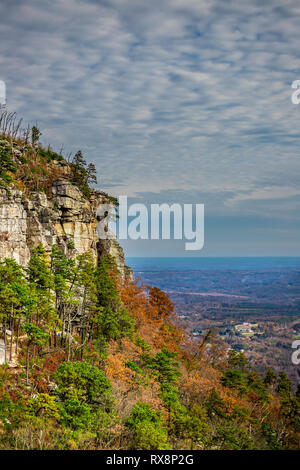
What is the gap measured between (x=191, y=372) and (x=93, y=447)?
84.1ft

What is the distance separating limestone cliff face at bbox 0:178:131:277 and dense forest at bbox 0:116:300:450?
2.11 m

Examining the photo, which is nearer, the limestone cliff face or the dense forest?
the dense forest

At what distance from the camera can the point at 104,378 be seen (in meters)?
19.3

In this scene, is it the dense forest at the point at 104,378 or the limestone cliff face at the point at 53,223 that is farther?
the limestone cliff face at the point at 53,223

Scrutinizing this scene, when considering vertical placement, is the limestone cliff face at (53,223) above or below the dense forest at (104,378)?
above

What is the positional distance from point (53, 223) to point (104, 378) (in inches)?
1162

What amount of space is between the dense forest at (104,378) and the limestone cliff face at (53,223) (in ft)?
6.91

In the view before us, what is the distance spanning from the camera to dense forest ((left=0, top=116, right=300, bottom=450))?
17.1 m

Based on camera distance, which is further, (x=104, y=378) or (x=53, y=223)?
(x=53, y=223)

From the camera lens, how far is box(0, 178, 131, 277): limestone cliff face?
115 ft

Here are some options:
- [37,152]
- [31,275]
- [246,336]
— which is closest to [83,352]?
[31,275]

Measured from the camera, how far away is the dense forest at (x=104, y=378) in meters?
17.1

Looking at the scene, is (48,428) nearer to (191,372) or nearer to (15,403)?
(15,403)

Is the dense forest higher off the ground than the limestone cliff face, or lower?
lower
